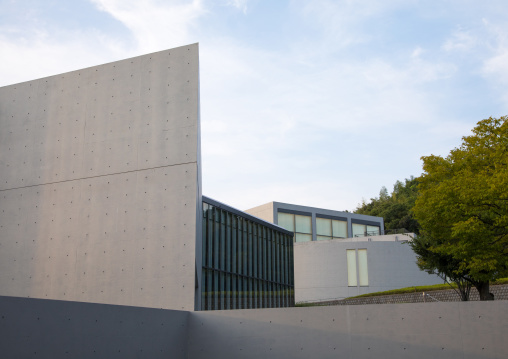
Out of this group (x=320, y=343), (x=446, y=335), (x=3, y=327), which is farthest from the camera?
(x=320, y=343)

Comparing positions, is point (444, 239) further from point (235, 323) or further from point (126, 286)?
point (126, 286)

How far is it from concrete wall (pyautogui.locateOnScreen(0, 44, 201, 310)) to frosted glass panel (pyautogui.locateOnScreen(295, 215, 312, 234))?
34473mm

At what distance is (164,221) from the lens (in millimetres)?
18656

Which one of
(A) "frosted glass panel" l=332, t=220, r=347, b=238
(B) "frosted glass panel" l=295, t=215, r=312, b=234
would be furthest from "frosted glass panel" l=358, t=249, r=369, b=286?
(A) "frosted glass panel" l=332, t=220, r=347, b=238

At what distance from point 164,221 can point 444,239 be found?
12432 millimetres

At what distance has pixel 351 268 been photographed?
143 feet

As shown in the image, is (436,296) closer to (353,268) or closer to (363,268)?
(363,268)

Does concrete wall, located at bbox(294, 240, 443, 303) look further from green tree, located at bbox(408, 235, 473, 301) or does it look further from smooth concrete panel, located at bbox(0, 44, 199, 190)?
smooth concrete panel, located at bbox(0, 44, 199, 190)

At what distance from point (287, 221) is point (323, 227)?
4400mm

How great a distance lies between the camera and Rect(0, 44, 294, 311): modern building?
18.4 metres

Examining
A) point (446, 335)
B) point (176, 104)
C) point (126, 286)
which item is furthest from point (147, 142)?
point (446, 335)

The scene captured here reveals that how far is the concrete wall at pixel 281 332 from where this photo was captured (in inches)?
445

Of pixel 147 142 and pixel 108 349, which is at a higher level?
pixel 147 142

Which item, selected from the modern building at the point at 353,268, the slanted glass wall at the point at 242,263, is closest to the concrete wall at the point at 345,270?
the modern building at the point at 353,268
